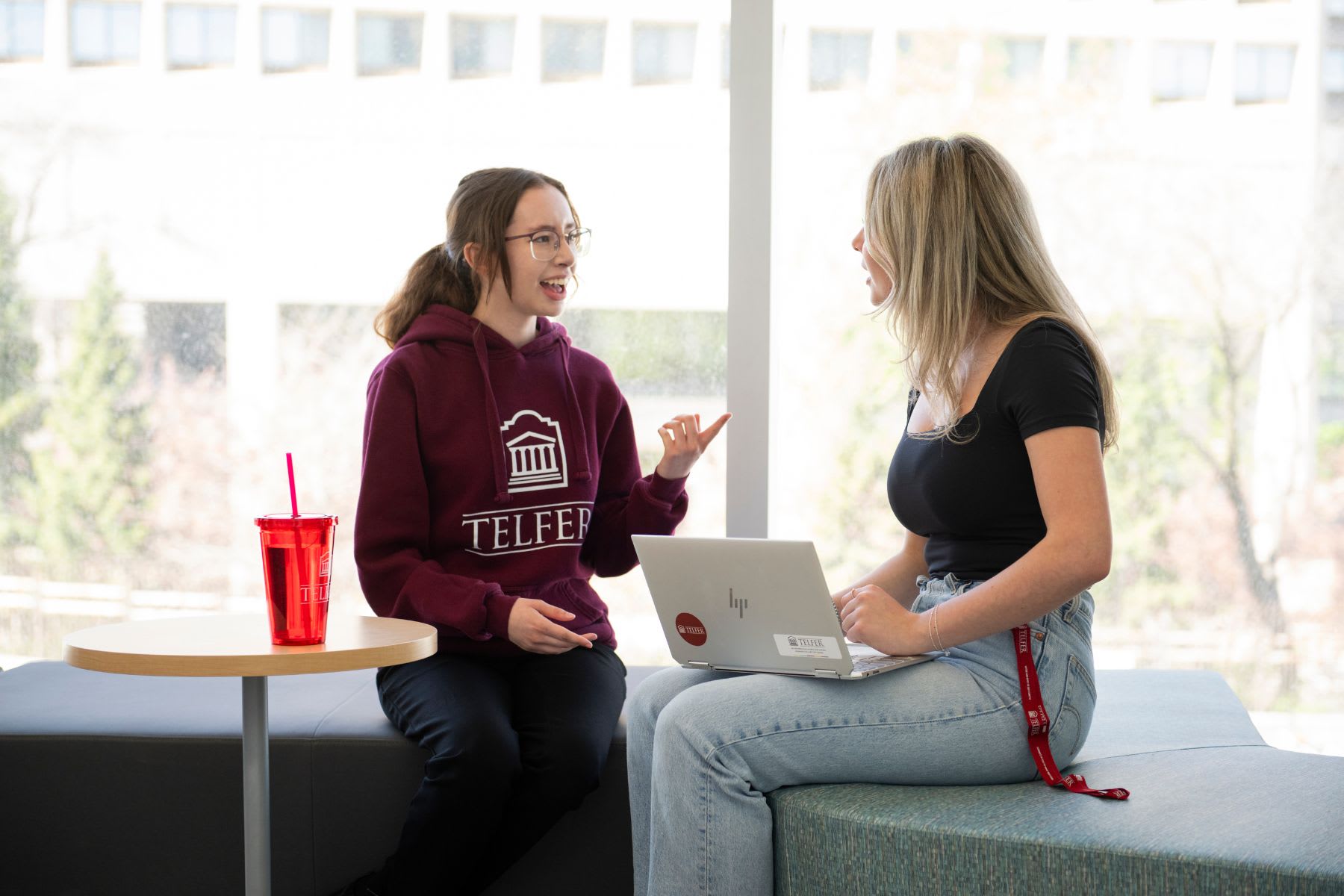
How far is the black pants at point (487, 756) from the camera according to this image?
5.46 ft

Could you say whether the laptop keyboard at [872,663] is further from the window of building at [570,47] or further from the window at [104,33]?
the window at [104,33]

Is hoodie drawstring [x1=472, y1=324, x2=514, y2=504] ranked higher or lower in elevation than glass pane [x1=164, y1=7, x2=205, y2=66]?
lower

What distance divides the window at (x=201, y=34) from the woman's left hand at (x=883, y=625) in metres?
1.94

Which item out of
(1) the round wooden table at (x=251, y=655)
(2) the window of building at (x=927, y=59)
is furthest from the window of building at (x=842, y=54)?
(1) the round wooden table at (x=251, y=655)

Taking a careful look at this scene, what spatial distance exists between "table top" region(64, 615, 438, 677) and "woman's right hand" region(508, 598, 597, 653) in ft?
0.63

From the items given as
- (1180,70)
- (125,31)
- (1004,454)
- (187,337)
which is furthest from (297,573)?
(1180,70)

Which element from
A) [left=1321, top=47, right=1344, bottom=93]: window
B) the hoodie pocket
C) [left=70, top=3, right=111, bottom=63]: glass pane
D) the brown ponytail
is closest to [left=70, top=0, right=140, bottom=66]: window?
[left=70, top=3, right=111, bottom=63]: glass pane

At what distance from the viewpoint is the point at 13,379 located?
271 cm

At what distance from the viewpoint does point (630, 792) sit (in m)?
1.67

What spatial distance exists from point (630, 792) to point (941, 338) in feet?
2.46

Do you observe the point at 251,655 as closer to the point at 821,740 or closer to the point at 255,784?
the point at 255,784

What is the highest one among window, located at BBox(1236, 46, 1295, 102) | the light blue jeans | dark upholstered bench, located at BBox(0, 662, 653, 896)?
window, located at BBox(1236, 46, 1295, 102)

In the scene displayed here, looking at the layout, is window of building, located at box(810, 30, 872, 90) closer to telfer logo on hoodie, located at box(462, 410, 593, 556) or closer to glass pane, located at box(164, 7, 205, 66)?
telfer logo on hoodie, located at box(462, 410, 593, 556)

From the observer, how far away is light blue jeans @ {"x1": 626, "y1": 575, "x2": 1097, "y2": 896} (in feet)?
4.67
